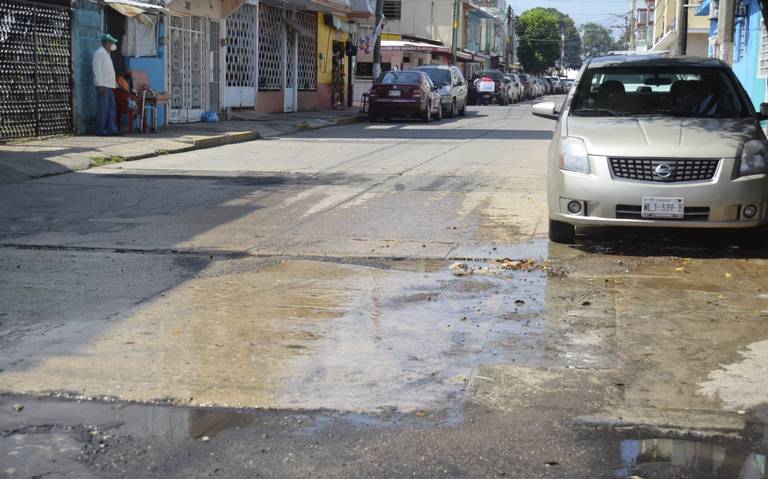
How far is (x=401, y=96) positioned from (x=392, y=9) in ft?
135

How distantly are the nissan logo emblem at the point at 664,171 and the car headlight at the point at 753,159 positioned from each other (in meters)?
0.56

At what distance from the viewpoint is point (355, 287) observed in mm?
7387

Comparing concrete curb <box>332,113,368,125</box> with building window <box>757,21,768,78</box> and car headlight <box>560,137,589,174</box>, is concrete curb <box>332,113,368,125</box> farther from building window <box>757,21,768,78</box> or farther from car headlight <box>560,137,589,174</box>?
car headlight <box>560,137,589,174</box>

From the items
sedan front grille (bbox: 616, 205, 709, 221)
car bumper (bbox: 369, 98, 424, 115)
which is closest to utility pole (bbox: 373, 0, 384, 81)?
car bumper (bbox: 369, 98, 424, 115)

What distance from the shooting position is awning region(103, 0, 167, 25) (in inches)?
802

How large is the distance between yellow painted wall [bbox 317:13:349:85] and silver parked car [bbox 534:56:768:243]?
2810 cm

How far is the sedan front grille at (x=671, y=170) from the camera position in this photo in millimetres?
8336

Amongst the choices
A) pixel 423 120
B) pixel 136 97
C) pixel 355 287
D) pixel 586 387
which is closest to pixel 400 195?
pixel 355 287

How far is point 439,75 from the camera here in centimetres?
3459

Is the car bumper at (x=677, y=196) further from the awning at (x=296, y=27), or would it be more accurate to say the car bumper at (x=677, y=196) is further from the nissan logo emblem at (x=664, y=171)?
the awning at (x=296, y=27)

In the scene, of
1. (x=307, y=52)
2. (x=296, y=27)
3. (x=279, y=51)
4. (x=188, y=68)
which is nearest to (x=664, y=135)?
(x=188, y=68)

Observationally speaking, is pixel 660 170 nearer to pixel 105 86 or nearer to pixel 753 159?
pixel 753 159

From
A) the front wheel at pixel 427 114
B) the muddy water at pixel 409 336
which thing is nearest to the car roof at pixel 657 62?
the muddy water at pixel 409 336

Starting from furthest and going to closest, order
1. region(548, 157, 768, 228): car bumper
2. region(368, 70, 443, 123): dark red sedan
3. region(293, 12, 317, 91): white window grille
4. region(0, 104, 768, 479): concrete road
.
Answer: region(293, 12, 317, 91): white window grille
region(368, 70, 443, 123): dark red sedan
region(548, 157, 768, 228): car bumper
region(0, 104, 768, 479): concrete road
